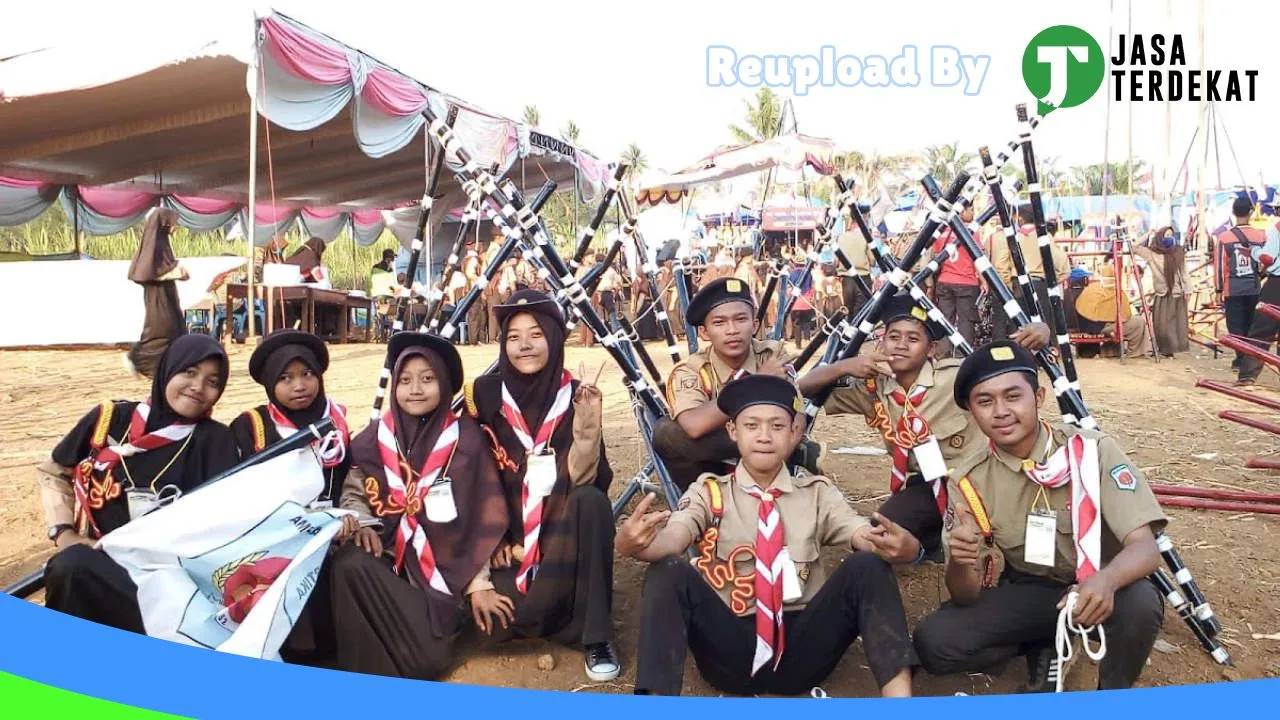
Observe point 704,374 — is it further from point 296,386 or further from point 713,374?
point 296,386

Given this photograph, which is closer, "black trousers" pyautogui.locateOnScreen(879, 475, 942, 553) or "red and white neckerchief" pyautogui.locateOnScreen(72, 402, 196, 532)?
"red and white neckerchief" pyautogui.locateOnScreen(72, 402, 196, 532)

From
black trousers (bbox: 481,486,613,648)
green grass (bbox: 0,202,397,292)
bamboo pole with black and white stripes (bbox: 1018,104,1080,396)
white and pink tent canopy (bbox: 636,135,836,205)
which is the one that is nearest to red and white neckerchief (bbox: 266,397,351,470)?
black trousers (bbox: 481,486,613,648)

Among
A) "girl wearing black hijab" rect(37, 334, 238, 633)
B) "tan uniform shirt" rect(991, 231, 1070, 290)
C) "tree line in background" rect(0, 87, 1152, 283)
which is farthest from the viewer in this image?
"tree line in background" rect(0, 87, 1152, 283)

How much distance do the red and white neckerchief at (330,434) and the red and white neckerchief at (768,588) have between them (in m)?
1.41

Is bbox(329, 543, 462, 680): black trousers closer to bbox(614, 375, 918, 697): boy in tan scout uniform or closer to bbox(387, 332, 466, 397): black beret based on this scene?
bbox(387, 332, 466, 397): black beret

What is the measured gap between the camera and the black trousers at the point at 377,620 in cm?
262

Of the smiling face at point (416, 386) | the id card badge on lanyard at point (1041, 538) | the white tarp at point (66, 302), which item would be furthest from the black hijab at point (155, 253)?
the id card badge on lanyard at point (1041, 538)

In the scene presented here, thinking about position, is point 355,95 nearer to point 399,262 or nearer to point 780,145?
point 780,145

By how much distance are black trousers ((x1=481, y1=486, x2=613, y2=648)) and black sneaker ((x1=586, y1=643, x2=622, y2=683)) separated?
0.04 metres

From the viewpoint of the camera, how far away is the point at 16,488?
16.2ft

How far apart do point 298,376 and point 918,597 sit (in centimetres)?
245

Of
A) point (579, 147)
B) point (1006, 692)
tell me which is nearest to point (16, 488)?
point (1006, 692)

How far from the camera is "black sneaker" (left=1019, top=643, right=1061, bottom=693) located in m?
2.57

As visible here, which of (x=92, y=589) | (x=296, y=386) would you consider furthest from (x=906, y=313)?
(x=92, y=589)
